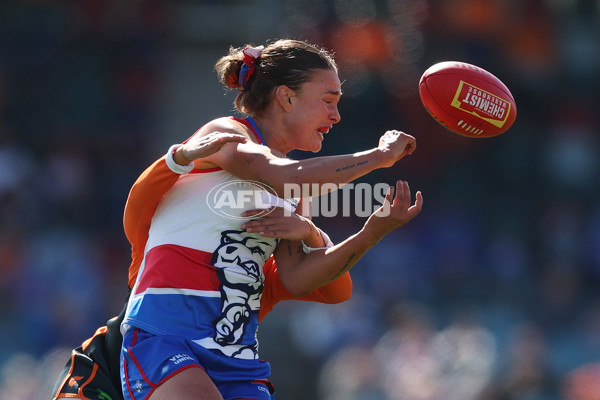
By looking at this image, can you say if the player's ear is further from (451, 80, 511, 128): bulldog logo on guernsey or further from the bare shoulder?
(451, 80, 511, 128): bulldog logo on guernsey

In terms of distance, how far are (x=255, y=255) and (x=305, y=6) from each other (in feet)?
25.0

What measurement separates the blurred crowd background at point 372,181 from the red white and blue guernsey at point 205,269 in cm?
446

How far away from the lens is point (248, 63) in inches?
144

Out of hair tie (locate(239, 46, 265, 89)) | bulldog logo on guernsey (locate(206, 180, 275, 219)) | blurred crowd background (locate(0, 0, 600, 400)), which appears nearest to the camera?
bulldog logo on guernsey (locate(206, 180, 275, 219))

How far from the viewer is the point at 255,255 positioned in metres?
3.42

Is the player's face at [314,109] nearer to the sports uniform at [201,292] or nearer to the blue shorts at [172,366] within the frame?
the sports uniform at [201,292]

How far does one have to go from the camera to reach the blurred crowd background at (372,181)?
7.99 meters

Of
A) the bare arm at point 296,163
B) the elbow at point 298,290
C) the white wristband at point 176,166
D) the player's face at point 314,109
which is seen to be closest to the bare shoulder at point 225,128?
the bare arm at point 296,163

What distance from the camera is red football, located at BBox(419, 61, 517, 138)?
3680 millimetres

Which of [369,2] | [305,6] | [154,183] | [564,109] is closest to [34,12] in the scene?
[305,6]

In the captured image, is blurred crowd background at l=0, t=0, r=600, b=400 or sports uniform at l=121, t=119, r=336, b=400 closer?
sports uniform at l=121, t=119, r=336, b=400

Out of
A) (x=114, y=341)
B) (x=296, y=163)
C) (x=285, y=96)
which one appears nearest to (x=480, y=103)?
(x=285, y=96)

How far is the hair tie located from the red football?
29.2 inches

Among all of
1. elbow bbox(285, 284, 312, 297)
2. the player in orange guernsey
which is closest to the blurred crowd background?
elbow bbox(285, 284, 312, 297)
